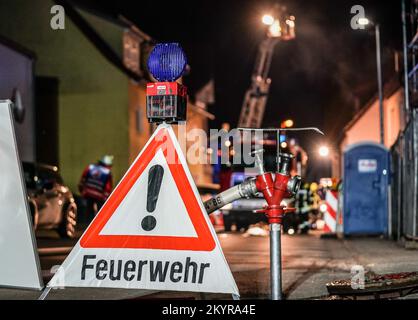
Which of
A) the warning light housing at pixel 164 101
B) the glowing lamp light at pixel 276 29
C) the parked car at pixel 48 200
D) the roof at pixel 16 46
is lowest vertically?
the parked car at pixel 48 200

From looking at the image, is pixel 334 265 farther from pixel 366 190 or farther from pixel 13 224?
pixel 366 190

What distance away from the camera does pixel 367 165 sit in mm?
19078

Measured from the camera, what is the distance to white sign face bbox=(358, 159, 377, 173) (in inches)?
749

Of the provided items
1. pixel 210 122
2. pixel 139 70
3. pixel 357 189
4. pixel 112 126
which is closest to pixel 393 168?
pixel 357 189

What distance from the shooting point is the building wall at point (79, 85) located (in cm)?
3484

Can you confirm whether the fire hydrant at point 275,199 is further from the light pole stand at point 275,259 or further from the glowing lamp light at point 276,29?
the glowing lamp light at point 276,29

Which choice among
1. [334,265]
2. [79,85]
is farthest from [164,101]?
[79,85]

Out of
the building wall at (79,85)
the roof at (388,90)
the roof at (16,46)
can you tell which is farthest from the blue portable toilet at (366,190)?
the building wall at (79,85)

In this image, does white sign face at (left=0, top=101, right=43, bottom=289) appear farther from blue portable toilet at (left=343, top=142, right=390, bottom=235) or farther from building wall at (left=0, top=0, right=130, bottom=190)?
building wall at (left=0, top=0, right=130, bottom=190)

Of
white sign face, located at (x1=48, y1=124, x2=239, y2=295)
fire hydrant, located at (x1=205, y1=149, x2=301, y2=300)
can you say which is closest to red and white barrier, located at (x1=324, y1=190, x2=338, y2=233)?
fire hydrant, located at (x1=205, y1=149, x2=301, y2=300)

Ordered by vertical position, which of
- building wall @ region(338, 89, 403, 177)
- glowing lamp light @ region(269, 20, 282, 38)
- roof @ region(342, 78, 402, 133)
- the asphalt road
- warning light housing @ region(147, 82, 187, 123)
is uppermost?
glowing lamp light @ region(269, 20, 282, 38)

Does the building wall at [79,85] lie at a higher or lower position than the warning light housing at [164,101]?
higher

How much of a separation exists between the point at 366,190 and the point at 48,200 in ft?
23.5

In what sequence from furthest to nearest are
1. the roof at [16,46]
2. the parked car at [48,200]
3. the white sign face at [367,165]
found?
the roof at [16,46] < the white sign face at [367,165] < the parked car at [48,200]
